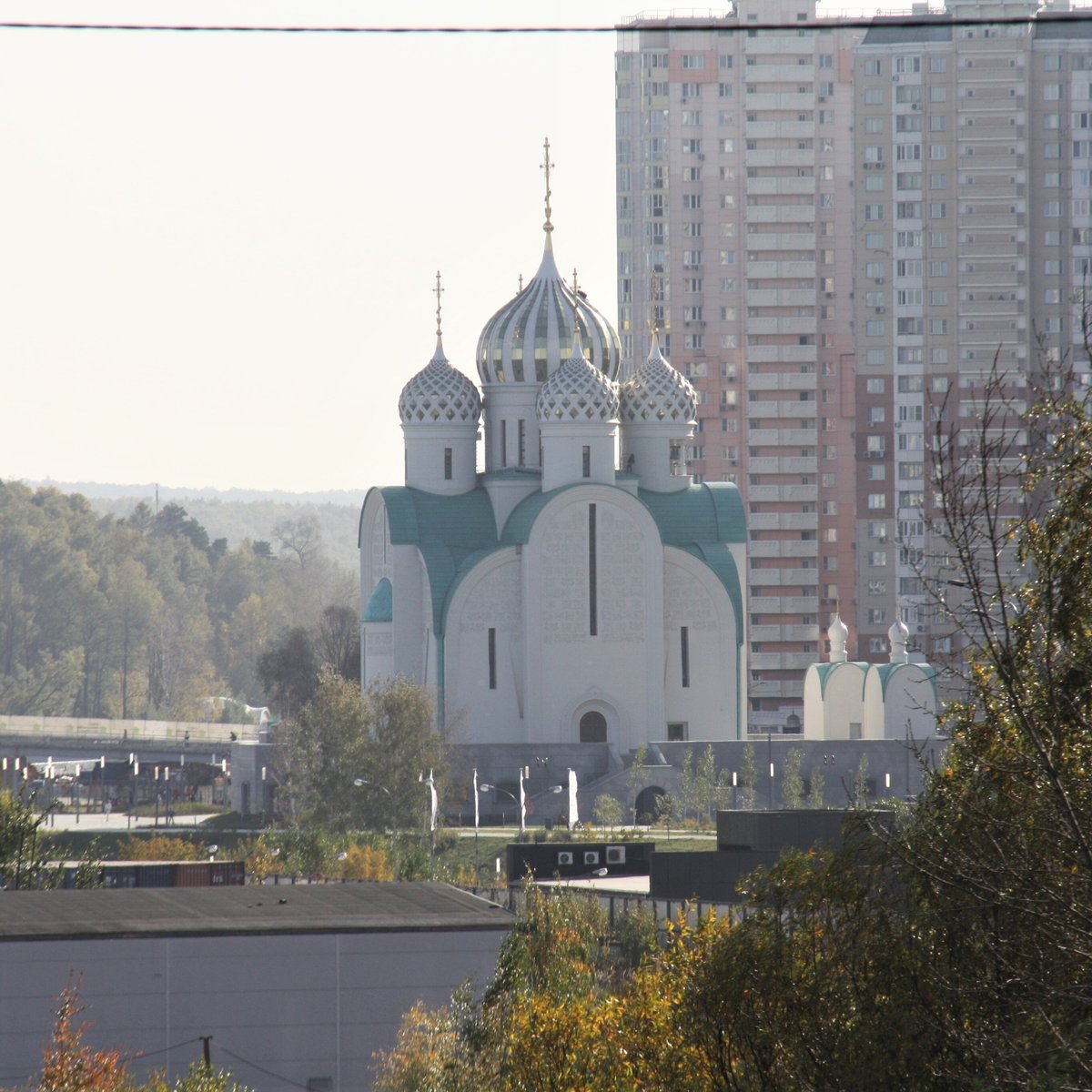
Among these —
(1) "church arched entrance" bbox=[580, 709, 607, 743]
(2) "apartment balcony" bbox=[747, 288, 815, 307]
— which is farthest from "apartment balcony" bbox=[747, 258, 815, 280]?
(1) "church arched entrance" bbox=[580, 709, 607, 743]

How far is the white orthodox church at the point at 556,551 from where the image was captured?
179 ft

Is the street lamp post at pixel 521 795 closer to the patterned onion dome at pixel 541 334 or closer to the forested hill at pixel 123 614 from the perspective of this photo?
the patterned onion dome at pixel 541 334

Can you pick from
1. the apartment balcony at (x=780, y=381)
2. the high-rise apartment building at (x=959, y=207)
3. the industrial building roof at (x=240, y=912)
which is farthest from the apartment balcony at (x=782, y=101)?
the industrial building roof at (x=240, y=912)

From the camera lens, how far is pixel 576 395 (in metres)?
55.1

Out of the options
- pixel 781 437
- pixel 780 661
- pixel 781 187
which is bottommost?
pixel 780 661

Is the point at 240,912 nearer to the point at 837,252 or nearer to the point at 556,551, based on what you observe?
the point at 556,551

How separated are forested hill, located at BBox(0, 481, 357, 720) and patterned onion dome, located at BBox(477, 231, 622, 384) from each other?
157 feet

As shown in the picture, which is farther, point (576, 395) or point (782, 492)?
point (782, 492)

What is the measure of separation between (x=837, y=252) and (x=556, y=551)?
1231 inches

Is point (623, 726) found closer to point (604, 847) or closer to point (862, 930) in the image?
point (604, 847)

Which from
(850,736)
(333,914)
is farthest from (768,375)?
(333,914)

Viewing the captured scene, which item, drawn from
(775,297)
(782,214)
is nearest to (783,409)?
(775,297)

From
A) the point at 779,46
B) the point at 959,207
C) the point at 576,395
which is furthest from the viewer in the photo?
the point at 779,46

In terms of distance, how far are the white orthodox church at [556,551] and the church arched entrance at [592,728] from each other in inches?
1.6
